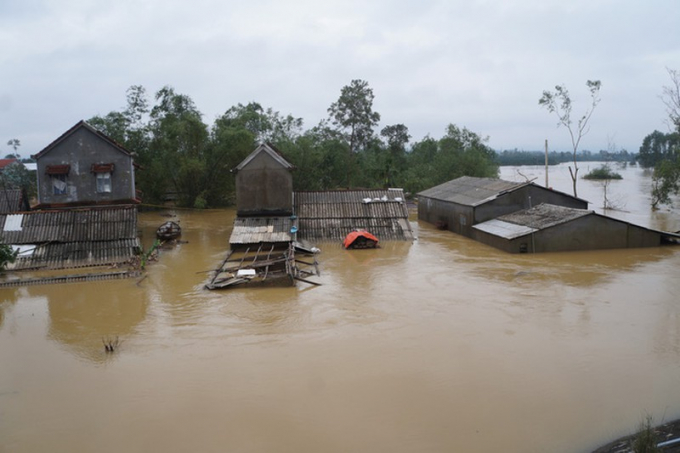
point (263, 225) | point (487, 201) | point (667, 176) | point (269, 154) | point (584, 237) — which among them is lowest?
point (584, 237)

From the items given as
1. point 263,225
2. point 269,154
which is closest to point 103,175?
point 269,154

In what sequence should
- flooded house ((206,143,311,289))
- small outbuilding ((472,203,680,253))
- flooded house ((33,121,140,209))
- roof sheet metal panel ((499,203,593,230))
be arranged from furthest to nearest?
flooded house ((33,121,140,209)) → roof sheet metal panel ((499,203,593,230)) → small outbuilding ((472,203,680,253)) → flooded house ((206,143,311,289))

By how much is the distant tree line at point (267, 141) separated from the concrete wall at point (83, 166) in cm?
536

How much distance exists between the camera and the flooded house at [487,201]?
70.3 ft

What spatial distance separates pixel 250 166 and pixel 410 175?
1994cm

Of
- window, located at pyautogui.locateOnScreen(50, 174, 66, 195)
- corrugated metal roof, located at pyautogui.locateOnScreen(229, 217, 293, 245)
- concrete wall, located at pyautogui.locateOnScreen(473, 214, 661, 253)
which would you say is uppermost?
window, located at pyautogui.locateOnScreen(50, 174, 66, 195)

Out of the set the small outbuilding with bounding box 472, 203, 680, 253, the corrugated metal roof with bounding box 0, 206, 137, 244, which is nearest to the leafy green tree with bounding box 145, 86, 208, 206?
the corrugated metal roof with bounding box 0, 206, 137, 244

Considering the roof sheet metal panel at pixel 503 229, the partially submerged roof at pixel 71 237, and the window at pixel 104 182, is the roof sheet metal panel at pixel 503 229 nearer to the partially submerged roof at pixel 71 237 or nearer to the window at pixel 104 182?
the partially submerged roof at pixel 71 237

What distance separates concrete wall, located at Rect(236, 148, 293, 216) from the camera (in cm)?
2050

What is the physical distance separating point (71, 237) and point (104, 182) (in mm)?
4890

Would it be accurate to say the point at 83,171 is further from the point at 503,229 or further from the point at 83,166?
the point at 503,229

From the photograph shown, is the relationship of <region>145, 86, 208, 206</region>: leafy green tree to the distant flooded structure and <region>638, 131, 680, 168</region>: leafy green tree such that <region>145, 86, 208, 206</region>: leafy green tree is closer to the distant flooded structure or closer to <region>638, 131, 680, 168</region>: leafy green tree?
the distant flooded structure

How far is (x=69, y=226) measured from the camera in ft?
53.7

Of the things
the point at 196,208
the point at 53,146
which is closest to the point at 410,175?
the point at 196,208
